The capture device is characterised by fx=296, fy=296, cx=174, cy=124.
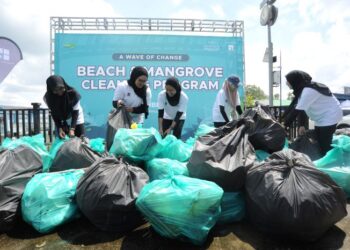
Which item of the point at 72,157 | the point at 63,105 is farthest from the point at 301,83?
the point at 63,105

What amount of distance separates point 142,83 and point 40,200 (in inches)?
69.9

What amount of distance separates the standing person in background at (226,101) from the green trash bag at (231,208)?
1.65m

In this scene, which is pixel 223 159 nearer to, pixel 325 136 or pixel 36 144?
pixel 325 136

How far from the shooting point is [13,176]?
Result: 7.09 feet

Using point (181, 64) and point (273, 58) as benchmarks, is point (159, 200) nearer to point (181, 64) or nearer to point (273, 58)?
point (181, 64)

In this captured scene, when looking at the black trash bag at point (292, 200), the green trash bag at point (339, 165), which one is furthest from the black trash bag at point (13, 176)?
the green trash bag at point (339, 165)

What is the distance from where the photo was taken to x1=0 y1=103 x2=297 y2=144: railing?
16.6 feet

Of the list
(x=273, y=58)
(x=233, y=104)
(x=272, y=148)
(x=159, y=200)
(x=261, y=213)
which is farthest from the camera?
(x=273, y=58)

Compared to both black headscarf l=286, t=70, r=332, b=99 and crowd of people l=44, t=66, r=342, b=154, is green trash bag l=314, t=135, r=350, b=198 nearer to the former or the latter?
crowd of people l=44, t=66, r=342, b=154

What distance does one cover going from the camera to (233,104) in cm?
380

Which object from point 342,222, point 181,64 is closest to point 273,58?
point 181,64

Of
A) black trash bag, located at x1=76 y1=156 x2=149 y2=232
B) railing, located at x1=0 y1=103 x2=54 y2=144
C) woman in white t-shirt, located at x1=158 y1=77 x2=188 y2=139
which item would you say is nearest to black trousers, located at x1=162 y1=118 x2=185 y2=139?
woman in white t-shirt, located at x1=158 y1=77 x2=188 y2=139

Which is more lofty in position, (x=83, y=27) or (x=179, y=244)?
(x=83, y=27)

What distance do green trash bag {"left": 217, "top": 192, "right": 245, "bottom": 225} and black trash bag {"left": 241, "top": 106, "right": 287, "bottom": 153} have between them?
29.7 inches
